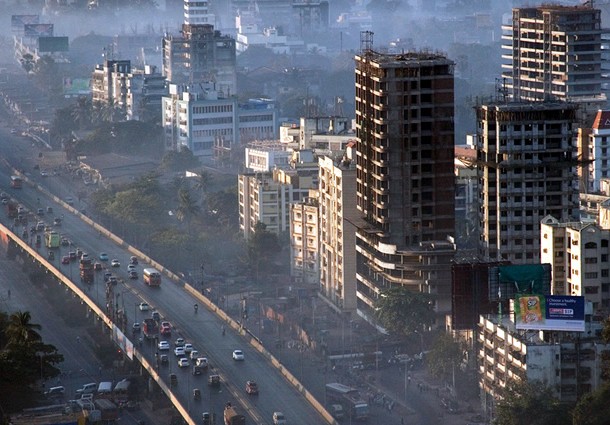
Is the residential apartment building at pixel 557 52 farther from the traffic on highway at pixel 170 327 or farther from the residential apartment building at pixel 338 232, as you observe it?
the traffic on highway at pixel 170 327

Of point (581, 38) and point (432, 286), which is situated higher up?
point (581, 38)

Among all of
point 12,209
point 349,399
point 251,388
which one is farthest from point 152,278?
point 349,399

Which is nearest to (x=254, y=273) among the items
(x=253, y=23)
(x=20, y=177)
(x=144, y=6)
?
(x=20, y=177)

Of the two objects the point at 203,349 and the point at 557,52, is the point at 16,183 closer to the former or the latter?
the point at 557,52

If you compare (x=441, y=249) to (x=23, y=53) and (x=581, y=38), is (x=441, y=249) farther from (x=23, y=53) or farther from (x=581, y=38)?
(x=23, y=53)

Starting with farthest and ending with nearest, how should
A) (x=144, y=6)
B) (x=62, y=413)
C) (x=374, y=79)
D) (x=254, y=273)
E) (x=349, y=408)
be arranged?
(x=144, y=6) < (x=254, y=273) < (x=374, y=79) < (x=349, y=408) < (x=62, y=413)

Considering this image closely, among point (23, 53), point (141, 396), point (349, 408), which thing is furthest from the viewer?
point (23, 53)

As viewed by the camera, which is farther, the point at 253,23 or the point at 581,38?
the point at 253,23
